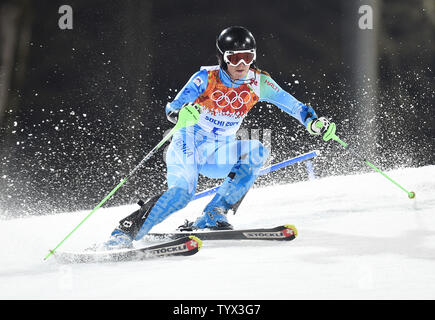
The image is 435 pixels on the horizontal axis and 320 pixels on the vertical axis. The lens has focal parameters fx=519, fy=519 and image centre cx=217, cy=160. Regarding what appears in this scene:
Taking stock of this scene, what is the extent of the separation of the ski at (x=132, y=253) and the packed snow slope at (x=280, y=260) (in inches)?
2.1

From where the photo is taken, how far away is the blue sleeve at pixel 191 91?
10.3 feet

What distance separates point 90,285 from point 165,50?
472 centimetres

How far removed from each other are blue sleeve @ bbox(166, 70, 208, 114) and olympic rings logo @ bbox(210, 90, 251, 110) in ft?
0.31

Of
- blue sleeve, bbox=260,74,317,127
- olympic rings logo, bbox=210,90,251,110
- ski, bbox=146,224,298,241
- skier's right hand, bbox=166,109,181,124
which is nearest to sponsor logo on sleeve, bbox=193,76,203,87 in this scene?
olympic rings logo, bbox=210,90,251,110

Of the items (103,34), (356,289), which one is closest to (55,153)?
(103,34)

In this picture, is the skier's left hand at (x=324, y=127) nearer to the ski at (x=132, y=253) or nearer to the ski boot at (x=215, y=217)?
the ski boot at (x=215, y=217)

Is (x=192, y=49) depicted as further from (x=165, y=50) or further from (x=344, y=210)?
(x=344, y=210)

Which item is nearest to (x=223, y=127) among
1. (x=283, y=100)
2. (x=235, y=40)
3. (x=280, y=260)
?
(x=283, y=100)

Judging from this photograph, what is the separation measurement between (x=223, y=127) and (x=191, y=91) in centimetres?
34

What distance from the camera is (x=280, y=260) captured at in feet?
8.20

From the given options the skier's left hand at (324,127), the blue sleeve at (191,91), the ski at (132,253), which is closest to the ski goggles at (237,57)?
the blue sleeve at (191,91)

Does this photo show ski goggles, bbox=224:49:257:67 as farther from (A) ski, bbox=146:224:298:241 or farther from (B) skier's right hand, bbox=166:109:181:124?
(A) ski, bbox=146:224:298:241

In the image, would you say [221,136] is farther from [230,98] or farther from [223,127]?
[230,98]

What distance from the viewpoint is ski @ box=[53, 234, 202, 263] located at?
2.68 meters
